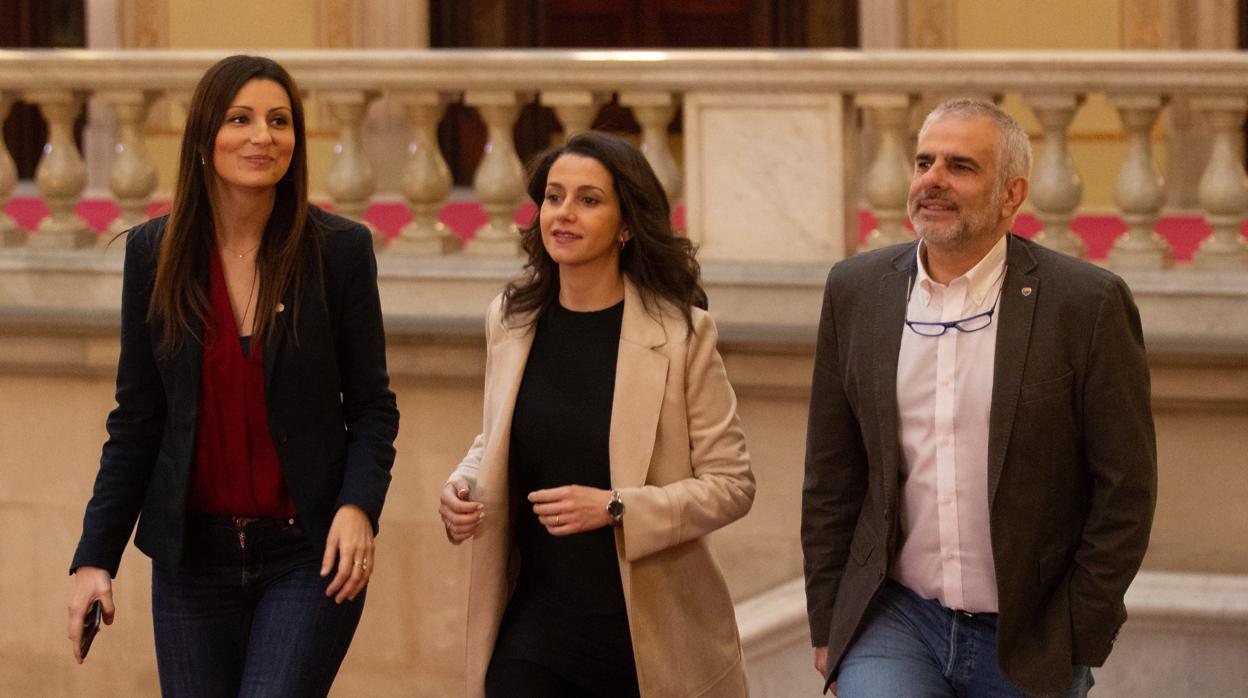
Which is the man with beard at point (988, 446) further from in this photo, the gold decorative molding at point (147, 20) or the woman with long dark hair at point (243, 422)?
the gold decorative molding at point (147, 20)

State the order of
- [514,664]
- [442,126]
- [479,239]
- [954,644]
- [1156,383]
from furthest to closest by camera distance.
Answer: [442,126], [479,239], [1156,383], [514,664], [954,644]

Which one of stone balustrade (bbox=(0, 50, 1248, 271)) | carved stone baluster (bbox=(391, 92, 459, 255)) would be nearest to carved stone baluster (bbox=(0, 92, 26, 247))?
stone balustrade (bbox=(0, 50, 1248, 271))

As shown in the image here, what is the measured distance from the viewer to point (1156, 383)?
5.89 metres

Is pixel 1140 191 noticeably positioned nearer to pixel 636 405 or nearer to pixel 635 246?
pixel 635 246

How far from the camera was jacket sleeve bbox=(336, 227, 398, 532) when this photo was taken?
3.76 metres

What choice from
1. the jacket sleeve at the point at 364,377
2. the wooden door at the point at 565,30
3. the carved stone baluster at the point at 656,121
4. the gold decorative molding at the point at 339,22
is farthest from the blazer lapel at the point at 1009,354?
the gold decorative molding at the point at 339,22

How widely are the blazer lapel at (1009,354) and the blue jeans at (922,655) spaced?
0.25 m

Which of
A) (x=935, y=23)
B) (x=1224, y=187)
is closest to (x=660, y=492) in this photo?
(x=1224, y=187)

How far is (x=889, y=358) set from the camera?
3457mm

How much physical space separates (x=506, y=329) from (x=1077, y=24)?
952 cm

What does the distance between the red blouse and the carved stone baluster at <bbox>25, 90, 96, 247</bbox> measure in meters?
3.32

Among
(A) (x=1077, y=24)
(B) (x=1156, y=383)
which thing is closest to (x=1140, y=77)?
(B) (x=1156, y=383)

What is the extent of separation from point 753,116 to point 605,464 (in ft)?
9.03

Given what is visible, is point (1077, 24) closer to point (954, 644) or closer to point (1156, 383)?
point (1156, 383)
